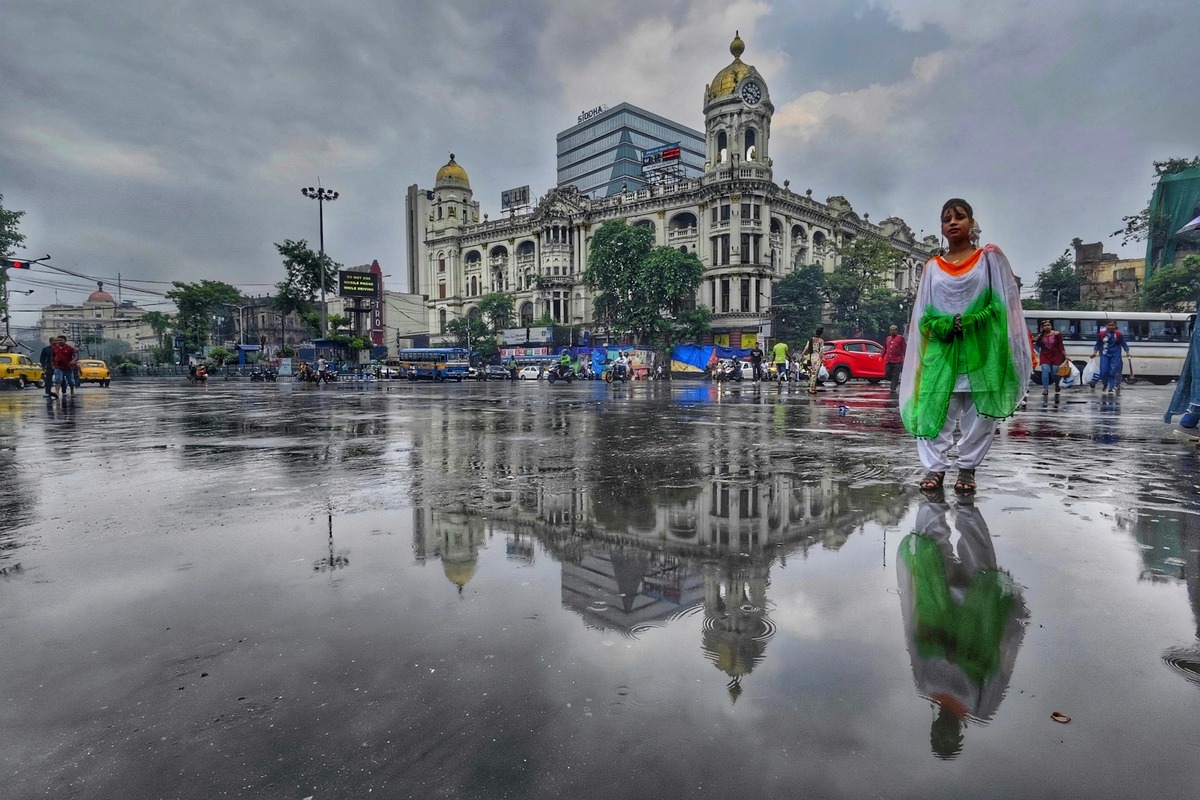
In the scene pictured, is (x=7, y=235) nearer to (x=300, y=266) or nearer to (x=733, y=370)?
(x=300, y=266)

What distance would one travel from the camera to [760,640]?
6.26 ft

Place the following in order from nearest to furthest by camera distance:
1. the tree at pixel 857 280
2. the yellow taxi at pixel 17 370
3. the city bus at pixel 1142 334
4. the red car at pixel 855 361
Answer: the red car at pixel 855 361, the city bus at pixel 1142 334, the yellow taxi at pixel 17 370, the tree at pixel 857 280

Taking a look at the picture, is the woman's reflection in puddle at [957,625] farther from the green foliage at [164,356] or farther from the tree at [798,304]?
the green foliage at [164,356]

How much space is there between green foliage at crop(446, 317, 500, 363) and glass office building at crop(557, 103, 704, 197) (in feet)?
116

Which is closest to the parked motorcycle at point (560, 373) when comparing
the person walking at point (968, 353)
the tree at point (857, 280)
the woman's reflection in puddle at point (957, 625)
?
the tree at point (857, 280)

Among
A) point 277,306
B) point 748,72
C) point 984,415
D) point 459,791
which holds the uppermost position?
point 748,72

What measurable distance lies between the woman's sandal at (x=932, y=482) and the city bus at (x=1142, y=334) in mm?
24500

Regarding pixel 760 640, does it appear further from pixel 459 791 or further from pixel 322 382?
pixel 322 382

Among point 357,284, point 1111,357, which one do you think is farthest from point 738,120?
point 1111,357

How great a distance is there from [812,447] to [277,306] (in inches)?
1918

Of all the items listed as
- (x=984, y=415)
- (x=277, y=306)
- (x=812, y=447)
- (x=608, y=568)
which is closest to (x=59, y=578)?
(x=608, y=568)

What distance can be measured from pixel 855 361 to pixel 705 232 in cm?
3223

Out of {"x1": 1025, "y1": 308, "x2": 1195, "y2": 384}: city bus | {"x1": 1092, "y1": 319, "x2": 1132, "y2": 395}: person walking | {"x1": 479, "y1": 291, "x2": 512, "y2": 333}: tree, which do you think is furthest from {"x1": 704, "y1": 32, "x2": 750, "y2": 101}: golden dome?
{"x1": 1092, "y1": 319, "x2": 1132, "y2": 395}: person walking

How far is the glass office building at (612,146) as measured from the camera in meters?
92.3
